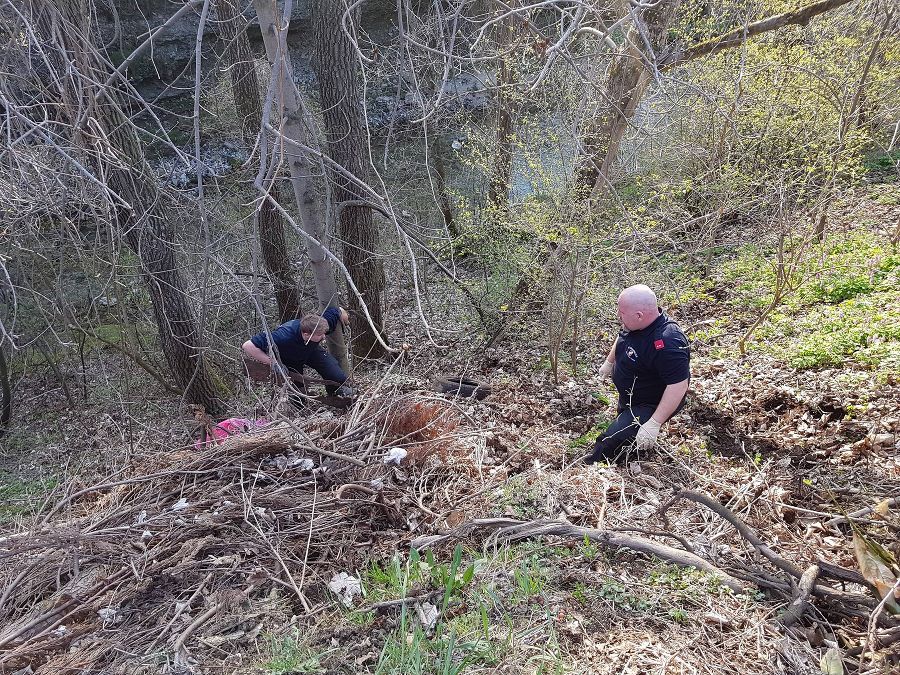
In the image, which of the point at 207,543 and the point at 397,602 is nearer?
the point at 397,602

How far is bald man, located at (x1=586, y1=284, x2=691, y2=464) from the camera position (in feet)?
13.5

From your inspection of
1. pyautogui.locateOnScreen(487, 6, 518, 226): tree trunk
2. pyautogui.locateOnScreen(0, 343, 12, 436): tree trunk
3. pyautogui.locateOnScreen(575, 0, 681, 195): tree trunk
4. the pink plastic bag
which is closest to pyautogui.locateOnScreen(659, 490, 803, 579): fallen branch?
the pink plastic bag

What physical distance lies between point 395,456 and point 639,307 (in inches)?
87.2

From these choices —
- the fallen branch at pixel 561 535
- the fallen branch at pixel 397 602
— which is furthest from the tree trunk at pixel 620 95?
the fallen branch at pixel 397 602

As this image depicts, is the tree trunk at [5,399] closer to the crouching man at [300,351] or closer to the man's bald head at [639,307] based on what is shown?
the crouching man at [300,351]

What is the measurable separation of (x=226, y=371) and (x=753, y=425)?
7.24 metres

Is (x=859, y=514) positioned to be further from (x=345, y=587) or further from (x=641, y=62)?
(x=641, y=62)

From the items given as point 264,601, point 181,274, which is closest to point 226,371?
point 181,274

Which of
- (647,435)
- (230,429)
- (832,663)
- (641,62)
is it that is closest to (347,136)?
(641,62)

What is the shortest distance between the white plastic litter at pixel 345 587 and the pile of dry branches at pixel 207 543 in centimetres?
5

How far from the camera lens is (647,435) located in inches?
160

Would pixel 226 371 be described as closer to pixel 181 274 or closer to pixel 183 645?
pixel 181 274

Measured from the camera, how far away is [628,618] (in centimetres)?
234

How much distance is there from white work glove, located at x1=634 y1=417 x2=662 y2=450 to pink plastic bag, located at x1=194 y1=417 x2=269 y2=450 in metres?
2.83
